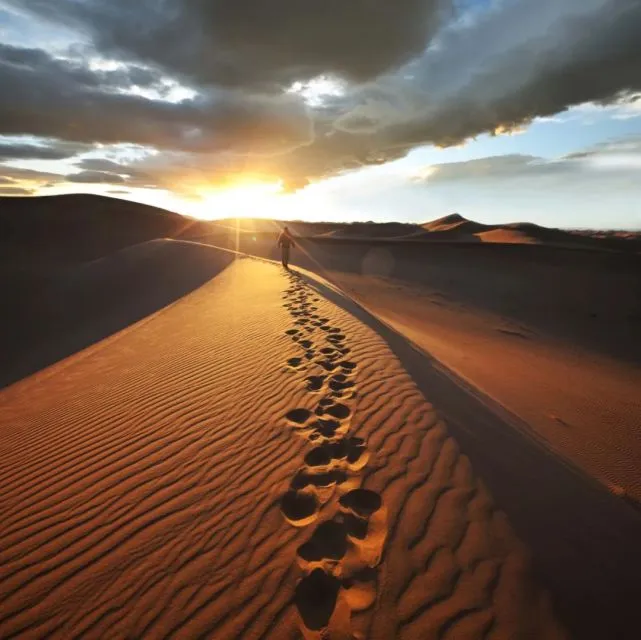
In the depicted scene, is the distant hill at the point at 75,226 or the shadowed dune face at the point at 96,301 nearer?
the shadowed dune face at the point at 96,301

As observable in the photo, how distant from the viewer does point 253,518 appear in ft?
9.55

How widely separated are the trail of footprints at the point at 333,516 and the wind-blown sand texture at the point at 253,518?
0.04 feet

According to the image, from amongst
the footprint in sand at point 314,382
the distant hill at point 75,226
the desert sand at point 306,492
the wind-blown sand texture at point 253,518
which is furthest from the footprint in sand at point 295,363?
the distant hill at point 75,226

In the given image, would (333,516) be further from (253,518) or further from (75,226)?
(75,226)

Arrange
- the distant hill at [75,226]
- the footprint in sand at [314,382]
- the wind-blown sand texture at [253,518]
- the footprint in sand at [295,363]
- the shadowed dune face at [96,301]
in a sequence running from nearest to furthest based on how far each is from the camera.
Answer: the wind-blown sand texture at [253,518], the footprint in sand at [314,382], the footprint in sand at [295,363], the shadowed dune face at [96,301], the distant hill at [75,226]

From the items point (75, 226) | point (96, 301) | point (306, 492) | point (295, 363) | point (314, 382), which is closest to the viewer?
point (306, 492)

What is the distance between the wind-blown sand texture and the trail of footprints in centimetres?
1

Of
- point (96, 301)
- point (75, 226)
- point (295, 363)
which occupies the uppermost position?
point (295, 363)

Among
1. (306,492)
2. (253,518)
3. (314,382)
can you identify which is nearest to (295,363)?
(314,382)

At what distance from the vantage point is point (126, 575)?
7.97 ft

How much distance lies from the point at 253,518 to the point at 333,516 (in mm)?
637

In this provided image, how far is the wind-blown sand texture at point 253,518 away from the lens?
223cm

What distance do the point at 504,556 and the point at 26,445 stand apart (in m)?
5.01

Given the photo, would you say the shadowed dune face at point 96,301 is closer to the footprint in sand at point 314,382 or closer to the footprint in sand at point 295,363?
the footprint in sand at point 295,363
